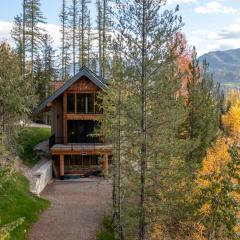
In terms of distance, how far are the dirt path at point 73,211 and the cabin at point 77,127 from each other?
227cm

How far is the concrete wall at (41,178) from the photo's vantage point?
29.0m

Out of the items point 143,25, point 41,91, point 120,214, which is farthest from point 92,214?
point 41,91

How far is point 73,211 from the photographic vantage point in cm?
2577

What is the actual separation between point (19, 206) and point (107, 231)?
5.04 metres

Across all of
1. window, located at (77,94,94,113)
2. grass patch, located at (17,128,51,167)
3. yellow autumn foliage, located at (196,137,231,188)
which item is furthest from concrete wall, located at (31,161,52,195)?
yellow autumn foliage, located at (196,137,231,188)

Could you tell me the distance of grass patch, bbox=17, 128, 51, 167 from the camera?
123ft

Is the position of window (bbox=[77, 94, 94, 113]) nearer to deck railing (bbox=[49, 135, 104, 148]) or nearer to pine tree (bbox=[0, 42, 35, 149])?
deck railing (bbox=[49, 135, 104, 148])

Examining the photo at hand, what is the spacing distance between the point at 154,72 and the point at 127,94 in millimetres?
2149

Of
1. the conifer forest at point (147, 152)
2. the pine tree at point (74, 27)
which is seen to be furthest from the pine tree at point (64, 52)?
the conifer forest at point (147, 152)

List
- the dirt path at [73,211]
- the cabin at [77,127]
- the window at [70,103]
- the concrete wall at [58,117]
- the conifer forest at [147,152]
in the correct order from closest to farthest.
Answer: the conifer forest at [147,152] < the dirt path at [73,211] < the cabin at [77,127] < the window at [70,103] < the concrete wall at [58,117]

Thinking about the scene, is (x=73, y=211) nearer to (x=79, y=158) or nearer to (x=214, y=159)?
(x=214, y=159)

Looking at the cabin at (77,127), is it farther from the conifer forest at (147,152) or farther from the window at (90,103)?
the conifer forest at (147,152)

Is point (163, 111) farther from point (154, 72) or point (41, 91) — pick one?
point (41, 91)

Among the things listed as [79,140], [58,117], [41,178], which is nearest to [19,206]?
[41,178]
